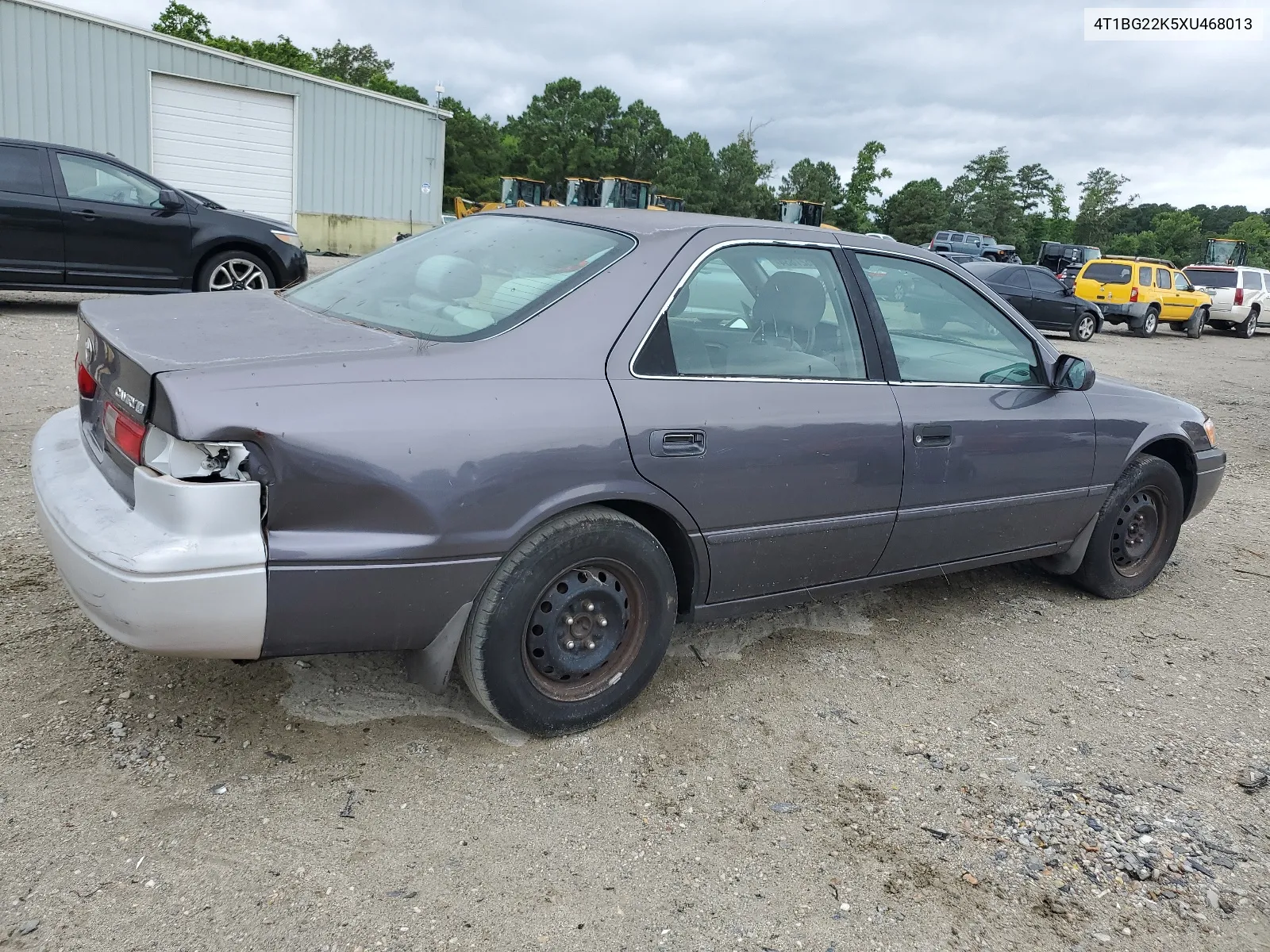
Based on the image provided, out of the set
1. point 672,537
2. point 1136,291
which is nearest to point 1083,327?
point 1136,291

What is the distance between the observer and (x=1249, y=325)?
82.0 ft

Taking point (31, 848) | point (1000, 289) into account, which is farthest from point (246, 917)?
point (1000, 289)

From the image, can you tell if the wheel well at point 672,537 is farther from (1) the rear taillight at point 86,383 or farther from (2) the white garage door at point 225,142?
(2) the white garage door at point 225,142

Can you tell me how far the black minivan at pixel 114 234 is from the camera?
917 centimetres

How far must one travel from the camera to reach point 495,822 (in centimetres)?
256

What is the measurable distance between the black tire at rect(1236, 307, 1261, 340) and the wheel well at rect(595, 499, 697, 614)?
26.7 metres

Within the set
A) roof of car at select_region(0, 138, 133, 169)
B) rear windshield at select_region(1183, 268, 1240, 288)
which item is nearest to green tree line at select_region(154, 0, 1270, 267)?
rear windshield at select_region(1183, 268, 1240, 288)

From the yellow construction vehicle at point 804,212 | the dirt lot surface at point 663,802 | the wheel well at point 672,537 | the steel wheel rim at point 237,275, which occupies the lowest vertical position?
the dirt lot surface at point 663,802

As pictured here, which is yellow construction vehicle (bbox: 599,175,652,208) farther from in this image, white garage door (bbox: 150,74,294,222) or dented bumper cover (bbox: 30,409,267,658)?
dented bumper cover (bbox: 30,409,267,658)

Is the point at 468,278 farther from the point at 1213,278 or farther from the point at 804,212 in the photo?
the point at 1213,278

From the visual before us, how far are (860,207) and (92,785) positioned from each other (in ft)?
241

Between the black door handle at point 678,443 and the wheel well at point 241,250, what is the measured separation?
822cm

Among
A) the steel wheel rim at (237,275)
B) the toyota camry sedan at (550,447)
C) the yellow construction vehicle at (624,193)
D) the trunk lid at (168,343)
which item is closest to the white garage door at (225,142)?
the yellow construction vehicle at (624,193)

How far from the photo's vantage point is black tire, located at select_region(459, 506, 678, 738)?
2.69m
